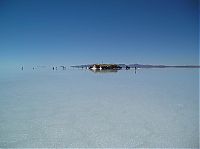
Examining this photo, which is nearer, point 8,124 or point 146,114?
point 8,124

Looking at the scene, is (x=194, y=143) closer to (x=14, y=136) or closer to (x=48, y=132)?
(x=48, y=132)

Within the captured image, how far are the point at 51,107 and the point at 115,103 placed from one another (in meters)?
2.30

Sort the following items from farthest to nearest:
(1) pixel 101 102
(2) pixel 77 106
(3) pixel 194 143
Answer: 1. (1) pixel 101 102
2. (2) pixel 77 106
3. (3) pixel 194 143

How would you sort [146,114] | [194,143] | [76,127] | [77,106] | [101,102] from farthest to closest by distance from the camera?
[101,102], [77,106], [146,114], [76,127], [194,143]

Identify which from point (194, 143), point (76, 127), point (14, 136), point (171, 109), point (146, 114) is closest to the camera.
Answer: point (194, 143)

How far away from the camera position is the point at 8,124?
5.93 metres

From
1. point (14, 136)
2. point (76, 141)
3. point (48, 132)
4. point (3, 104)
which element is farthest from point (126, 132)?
point (3, 104)

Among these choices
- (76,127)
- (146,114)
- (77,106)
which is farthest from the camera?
(77,106)

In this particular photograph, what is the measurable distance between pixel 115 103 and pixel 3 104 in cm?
400

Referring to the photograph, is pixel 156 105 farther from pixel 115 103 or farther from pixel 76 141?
pixel 76 141

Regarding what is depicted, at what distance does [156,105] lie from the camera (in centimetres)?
825

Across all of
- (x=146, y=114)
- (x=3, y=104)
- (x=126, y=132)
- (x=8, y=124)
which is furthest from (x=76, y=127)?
(x=3, y=104)

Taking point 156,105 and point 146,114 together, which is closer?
point 146,114

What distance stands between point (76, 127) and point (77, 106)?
2561mm
